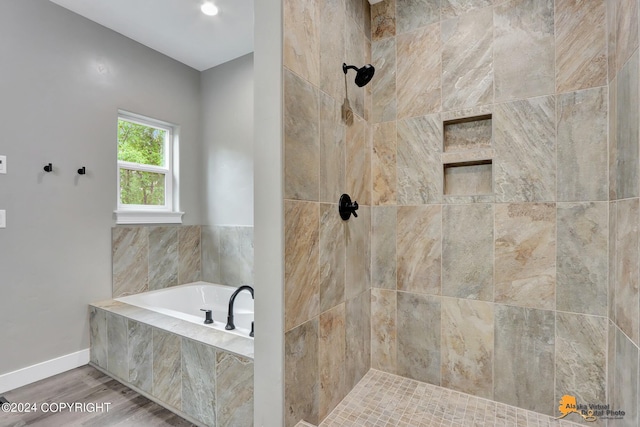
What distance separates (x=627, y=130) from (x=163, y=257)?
3387 mm

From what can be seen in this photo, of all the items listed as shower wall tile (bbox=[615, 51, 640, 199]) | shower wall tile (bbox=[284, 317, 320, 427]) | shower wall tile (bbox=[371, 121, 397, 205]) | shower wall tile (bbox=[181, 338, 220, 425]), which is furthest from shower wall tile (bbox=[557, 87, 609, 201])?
shower wall tile (bbox=[181, 338, 220, 425])

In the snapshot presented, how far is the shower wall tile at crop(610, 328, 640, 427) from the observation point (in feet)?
3.23

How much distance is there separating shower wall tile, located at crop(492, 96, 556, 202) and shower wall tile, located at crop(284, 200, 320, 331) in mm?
957

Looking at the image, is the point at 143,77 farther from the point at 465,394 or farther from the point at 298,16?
the point at 465,394

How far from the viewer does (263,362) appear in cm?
115

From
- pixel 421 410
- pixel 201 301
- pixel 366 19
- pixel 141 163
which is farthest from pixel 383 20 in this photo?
pixel 201 301

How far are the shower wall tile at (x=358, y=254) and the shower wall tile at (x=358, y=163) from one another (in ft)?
0.32

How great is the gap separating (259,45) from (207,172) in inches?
96.8

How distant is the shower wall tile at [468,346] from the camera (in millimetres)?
1495

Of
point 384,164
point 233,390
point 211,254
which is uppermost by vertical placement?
point 384,164

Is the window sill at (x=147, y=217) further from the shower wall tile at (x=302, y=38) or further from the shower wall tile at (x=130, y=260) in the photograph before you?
the shower wall tile at (x=302, y=38)

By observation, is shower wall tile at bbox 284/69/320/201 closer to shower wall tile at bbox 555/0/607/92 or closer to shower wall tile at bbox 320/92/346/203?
shower wall tile at bbox 320/92/346/203

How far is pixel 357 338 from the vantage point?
1.64 metres

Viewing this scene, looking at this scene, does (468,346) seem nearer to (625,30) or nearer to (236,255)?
(625,30)
